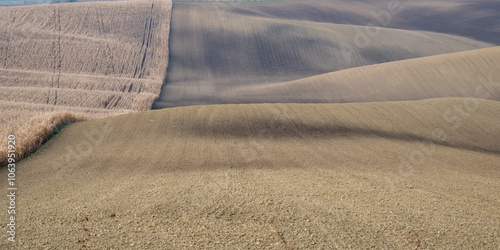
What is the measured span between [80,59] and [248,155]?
30.8m

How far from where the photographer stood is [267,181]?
8.82 m

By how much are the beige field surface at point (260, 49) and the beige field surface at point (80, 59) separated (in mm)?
2181

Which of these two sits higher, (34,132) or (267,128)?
(267,128)

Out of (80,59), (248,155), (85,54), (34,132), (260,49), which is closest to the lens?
(248,155)

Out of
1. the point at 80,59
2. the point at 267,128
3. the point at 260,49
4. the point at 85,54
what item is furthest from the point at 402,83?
the point at 85,54

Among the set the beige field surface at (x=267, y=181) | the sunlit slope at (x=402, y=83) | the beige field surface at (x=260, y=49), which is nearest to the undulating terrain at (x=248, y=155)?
the beige field surface at (x=267, y=181)

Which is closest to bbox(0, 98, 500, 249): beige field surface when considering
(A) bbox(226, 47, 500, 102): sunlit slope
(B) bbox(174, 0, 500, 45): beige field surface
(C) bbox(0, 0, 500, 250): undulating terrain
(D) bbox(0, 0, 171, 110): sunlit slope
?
(C) bbox(0, 0, 500, 250): undulating terrain

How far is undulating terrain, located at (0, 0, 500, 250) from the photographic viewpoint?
640cm

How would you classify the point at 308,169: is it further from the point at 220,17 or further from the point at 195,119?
the point at 220,17

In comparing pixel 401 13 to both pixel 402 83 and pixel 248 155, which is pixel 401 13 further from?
pixel 248 155

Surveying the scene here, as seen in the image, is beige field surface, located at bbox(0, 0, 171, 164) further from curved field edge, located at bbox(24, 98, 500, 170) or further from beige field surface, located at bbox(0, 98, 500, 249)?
beige field surface, located at bbox(0, 98, 500, 249)

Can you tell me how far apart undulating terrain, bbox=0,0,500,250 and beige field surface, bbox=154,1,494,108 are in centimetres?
65

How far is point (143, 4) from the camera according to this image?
179 feet

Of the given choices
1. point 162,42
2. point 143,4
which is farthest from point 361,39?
point 143,4
